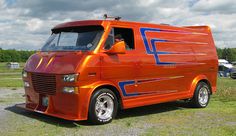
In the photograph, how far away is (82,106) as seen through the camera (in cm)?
782

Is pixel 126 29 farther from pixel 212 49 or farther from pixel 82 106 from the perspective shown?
pixel 212 49

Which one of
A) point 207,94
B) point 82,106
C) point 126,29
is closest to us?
point 82,106

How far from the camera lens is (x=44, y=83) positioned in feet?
27.5

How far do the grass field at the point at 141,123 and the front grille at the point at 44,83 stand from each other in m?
0.69

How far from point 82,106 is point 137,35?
2479 millimetres

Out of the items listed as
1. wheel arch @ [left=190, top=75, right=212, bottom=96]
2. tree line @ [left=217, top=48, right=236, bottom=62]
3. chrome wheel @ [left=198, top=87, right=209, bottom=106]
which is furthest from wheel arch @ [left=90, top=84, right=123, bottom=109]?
tree line @ [left=217, top=48, right=236, bottom=62]

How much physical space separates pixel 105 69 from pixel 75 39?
1144 millimetres

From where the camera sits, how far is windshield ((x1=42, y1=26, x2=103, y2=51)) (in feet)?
27.5

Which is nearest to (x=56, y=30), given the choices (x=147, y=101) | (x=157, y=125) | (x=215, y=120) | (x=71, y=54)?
(x=71, y=54)

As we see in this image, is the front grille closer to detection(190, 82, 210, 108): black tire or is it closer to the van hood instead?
the van hood

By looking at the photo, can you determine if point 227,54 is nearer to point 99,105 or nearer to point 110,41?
point 110,41

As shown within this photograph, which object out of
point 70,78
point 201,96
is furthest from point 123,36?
point 201,96

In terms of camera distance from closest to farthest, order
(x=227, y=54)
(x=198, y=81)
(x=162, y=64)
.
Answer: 1. (x=162, y=64)
2. (x=198, y=81)
3. (x=227, y=54)

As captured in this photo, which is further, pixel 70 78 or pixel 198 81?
pixel 198 81
